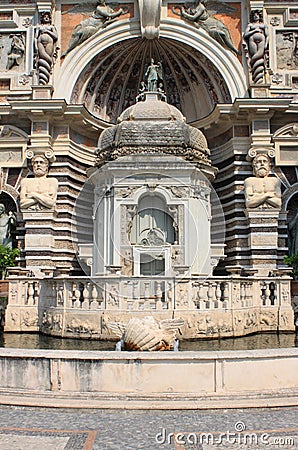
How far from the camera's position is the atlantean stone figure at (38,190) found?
19766 millimetres

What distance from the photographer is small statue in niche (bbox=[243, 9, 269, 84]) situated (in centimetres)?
2081

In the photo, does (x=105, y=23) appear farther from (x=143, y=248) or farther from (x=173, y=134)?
(x=143, y=248)

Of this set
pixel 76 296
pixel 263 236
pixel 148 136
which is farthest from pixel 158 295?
pixel 263 236

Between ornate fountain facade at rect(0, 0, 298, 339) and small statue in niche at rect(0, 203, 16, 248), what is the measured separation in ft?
0.54

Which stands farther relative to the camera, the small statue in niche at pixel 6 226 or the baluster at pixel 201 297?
the small statue in niche at pixel 6 226

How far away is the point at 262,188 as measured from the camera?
776 inches

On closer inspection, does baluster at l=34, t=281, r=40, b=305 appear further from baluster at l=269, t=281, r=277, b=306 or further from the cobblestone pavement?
the cobblestone pavement

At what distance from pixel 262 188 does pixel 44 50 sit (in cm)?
1068

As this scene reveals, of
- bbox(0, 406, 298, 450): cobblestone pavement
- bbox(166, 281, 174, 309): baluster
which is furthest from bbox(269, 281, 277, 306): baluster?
bbox(0, 406, 298, 450): cobblestone pavement

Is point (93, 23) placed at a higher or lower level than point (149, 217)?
higher

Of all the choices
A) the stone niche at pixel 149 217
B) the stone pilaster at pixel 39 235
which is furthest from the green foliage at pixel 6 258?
the stone niche at pixel 149 217

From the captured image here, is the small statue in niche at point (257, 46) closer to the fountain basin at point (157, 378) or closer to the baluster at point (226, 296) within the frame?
the baluster at point (226, 296)

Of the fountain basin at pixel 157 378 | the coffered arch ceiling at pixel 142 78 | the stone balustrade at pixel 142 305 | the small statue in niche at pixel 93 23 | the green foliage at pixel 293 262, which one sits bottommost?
the fountain basin at pixel 157 378

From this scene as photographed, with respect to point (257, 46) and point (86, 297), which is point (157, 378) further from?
point (257, 46)
